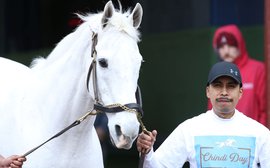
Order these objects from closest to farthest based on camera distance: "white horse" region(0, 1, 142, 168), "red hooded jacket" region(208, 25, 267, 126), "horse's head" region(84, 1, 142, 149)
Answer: "horse's head" region(84, 1, 142, 149) < "white horse" region(0, 1, 142, 168) < "red hooded jacket" region(208, 25, 267, 126)

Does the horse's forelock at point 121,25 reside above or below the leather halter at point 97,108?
above

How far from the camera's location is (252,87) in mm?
6465

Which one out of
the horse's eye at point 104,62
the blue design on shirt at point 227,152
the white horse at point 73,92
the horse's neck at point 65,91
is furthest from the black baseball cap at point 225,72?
the horse's neck at point 65,91

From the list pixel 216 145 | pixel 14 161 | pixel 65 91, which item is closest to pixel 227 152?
pixel 216 145

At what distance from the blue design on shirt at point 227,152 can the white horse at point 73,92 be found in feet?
1.70

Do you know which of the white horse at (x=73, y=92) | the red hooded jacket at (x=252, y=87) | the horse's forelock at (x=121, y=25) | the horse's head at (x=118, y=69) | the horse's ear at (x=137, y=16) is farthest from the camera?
the red hooded jacket at (x=252, y=87)

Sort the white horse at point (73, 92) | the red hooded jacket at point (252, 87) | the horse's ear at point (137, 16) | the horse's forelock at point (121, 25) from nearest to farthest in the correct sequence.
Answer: the white horse at point (73, 92) → the horse's forelock at point (121, 25) → the horse's ear at point (137, 16) → the red hooded jacket at point (252, 87)

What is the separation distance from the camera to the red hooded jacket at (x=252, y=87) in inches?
253

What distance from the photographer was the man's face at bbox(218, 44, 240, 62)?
21.4 ft

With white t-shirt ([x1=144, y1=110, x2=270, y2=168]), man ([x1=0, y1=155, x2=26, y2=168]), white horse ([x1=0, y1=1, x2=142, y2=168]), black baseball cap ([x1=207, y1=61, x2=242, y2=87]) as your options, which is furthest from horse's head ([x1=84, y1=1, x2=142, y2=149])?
man ([x1=0, y1=155, x2=26, y2=168])

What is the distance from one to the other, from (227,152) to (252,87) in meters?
2.43

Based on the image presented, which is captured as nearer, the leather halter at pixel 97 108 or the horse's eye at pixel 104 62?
the leather halter at pixel 97 108

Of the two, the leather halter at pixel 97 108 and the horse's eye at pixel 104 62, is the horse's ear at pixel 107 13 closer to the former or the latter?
the leather halter at pixel 97 108

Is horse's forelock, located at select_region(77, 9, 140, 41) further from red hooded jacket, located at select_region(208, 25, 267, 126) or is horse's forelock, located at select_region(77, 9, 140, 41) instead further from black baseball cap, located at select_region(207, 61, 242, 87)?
red hooded jacket, located at select_region(208, 25, 267, 126)
